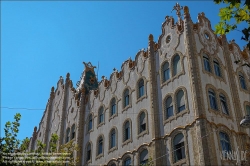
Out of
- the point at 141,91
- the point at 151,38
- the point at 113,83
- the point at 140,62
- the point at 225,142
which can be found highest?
the point at 151,38

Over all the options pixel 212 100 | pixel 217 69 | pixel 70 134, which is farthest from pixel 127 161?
pixel 70 134

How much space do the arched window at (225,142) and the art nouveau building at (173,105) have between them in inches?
2.6

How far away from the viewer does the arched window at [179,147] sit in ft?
70.4

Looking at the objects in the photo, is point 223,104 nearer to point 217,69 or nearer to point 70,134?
point 217,69

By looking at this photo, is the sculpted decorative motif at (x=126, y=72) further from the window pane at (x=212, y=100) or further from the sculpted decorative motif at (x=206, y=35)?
the window pane at (x=212, y=100)

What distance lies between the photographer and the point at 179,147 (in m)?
21.8

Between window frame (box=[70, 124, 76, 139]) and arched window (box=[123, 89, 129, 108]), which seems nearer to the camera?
arched window (box=[123, 89, 129, 108])

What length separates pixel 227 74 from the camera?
25.9 meters

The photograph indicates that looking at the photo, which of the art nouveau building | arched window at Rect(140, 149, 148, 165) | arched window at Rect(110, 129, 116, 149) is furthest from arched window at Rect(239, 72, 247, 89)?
arched window at Rect(110, 129, 116, 149)

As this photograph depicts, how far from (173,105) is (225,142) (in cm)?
428

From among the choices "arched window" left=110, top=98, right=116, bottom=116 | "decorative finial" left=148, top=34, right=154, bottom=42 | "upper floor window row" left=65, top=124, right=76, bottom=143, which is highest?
"decorative finial" left=148, top=34, right=154, bottom=42

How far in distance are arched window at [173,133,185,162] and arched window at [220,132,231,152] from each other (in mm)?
2422

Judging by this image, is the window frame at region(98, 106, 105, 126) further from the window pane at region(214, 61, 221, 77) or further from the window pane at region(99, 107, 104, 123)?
the window pane at region(214, 61, 221, 77)

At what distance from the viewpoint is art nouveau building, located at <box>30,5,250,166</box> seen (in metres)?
21.4
